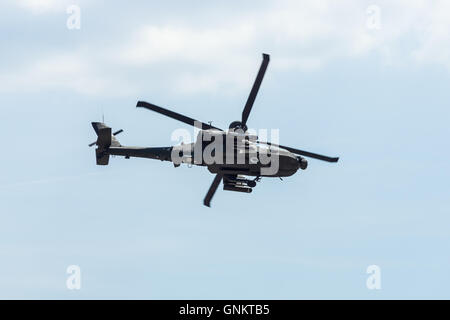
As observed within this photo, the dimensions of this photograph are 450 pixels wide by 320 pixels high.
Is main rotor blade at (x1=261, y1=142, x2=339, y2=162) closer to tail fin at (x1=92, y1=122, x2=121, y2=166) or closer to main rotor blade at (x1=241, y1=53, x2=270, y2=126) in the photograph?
main rotor blade at (x1=241, y1=53, x2=270, y2=126)

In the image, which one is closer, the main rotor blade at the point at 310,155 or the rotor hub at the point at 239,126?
the rotor hub at the point at 239,126

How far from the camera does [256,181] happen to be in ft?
258

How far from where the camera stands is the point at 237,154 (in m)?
77.1

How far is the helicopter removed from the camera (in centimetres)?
7600

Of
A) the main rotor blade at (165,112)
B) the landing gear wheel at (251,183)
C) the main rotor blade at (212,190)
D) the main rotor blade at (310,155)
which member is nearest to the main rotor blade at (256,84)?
the main rotor blade at (310,155)

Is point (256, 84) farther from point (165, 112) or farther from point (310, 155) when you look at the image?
point (310, 155)

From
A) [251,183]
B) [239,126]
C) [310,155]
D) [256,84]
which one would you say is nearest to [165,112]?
[239,126]

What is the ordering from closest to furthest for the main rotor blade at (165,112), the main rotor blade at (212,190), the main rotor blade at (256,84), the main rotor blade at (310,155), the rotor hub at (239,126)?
the main rotor blade at (165,112) → the main rotor blade at (256,84) → the rotor hub at (239,126) → the main rotor blade at (310,155) → the main rotor blade at (212,190)

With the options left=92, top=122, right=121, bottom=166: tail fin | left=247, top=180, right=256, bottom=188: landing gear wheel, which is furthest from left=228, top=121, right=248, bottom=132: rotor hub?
left=92, top=122, right=121, bottom=166: tail fin

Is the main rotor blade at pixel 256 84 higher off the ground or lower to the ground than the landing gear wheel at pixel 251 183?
higher

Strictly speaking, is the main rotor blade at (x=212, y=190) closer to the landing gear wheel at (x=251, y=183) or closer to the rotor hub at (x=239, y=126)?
the landing gear wheel at (x=251, y=183)

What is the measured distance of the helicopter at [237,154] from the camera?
249ft
